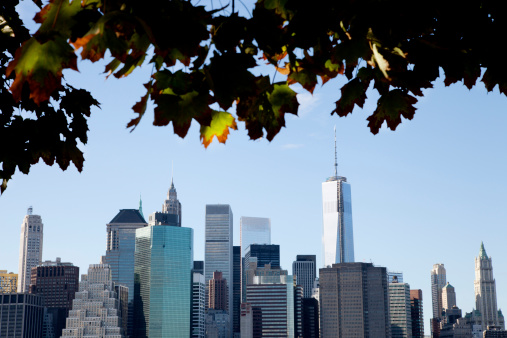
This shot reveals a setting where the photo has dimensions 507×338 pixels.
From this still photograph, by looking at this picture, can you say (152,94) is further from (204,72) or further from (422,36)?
(422,36)

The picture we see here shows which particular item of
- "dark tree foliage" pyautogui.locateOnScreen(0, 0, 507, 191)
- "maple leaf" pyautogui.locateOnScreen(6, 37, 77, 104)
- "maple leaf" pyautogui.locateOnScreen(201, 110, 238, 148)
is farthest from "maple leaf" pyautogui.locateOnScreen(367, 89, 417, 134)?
"maple leaf" pyautogui.locateOnScreen(6, 37, 77, 104)

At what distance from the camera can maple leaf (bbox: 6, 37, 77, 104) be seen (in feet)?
12.1

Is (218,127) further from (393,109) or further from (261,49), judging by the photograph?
(393,109)

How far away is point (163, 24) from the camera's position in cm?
380

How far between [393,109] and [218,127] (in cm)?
130

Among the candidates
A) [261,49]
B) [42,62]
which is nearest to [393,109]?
[261,49]

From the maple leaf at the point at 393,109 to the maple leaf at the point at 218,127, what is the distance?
3.82 ft

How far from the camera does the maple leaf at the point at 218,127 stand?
4.45 m

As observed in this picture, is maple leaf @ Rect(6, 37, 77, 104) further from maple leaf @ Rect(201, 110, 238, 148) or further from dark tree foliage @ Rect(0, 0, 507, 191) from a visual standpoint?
maple leaf @ Rect(201, 110, 238, 148)

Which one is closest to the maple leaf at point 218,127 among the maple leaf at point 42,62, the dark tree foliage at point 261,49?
the dark tree foliage at point 261,49

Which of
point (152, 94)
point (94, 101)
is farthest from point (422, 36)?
point (94, 101)

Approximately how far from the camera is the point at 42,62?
3.71 m

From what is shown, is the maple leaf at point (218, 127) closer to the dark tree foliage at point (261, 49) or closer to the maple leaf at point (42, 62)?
the dark tree foliage at point (261, 49)

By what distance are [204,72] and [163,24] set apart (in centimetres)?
38
